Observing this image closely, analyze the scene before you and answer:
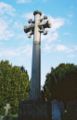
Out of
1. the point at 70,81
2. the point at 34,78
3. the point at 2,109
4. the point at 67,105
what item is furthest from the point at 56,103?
the point at 2,109

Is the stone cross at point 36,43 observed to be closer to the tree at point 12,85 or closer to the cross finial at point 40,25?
the cross finial at point 40,25

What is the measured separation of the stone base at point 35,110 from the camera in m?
18.9

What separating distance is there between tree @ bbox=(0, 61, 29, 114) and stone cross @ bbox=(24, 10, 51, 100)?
29.7 metres

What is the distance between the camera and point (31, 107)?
1994 cm

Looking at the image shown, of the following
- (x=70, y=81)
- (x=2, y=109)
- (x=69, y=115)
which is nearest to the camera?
(x=69, y=115)

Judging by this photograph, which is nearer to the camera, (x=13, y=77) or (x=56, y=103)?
(x=56, y=103)

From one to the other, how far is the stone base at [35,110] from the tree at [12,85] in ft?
115

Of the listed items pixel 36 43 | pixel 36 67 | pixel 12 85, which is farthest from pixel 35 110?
pixel 12 85

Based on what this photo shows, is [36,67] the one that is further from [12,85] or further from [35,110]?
[12,85]

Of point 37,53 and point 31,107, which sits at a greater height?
point 37,53

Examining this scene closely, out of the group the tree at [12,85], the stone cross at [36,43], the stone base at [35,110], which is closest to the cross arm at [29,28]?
the stone cross at [36,43]

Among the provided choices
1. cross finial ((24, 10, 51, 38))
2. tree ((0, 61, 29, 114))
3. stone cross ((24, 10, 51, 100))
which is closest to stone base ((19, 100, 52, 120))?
stone cross ((24, 10, 51, 100))

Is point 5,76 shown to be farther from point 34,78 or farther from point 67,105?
point 67,105

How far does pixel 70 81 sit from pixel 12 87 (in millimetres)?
35201
